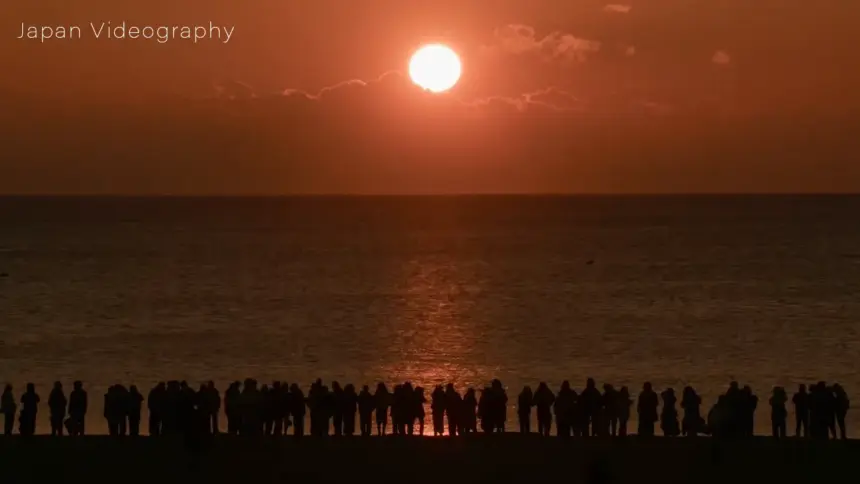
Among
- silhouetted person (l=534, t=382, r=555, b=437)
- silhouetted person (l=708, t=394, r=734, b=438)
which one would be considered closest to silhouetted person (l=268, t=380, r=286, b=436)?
silhouetted person (l=534, t=382, r=555, b=437)

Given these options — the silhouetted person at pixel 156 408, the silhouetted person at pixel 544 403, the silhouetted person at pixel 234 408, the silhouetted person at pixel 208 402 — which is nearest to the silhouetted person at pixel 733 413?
the silhouetted person at pixel 544 403

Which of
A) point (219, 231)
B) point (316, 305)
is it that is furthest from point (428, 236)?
point (316, 305)

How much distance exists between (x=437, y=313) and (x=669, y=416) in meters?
51.6

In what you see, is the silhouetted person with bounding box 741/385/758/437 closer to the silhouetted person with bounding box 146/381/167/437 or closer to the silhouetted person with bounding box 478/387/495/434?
the silhouetted person with bounding box 478/387/495/434

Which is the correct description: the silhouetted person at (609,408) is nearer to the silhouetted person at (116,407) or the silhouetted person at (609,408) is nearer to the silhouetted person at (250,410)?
the silhouetted person at (250,410)

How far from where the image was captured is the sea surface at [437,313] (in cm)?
4900

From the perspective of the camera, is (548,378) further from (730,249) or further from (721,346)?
(730,249)

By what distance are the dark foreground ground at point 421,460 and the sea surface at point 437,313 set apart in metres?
10.6

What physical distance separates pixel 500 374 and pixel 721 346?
13936 millimetres

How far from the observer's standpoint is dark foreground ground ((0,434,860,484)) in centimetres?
1869

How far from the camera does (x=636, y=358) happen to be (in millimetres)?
52844

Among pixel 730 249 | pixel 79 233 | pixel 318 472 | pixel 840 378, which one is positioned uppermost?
pixel 79 233

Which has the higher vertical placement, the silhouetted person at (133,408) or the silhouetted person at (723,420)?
the silhouetted person at (133,408)

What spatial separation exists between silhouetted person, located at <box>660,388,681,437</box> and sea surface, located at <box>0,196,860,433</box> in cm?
1133
